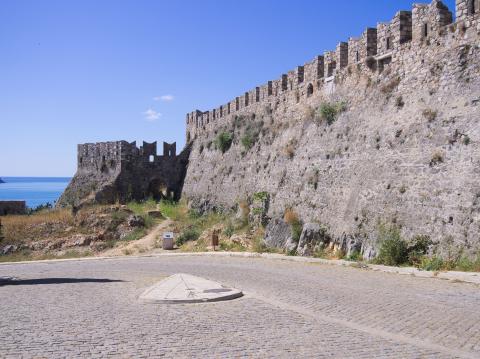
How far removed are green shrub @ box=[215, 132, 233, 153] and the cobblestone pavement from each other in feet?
60.1

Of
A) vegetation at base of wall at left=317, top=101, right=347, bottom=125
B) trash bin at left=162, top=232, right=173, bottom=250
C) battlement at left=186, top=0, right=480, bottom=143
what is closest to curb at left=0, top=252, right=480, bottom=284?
trash bin at left=162, top=232, right=173, bottom=250

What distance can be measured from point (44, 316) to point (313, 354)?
16.2 ft

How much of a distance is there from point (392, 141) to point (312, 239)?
4347 millimetres

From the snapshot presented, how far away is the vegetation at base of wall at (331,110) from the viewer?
19172mm

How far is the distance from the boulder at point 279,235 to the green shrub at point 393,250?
183 inches

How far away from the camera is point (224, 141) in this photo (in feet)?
102

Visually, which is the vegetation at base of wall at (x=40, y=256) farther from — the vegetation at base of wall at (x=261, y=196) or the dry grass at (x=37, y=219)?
the vegetation at base of wall at (x=261, y=196)

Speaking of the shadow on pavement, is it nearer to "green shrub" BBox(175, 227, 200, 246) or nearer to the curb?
the curb

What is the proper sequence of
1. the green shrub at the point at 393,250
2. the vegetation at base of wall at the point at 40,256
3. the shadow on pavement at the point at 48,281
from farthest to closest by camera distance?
the vegetation at base of wall at the point at 40,256
the shadow on pavement at the point at 48,281
the green shrub at the point at 393,250

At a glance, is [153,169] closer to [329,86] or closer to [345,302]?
[329,86]

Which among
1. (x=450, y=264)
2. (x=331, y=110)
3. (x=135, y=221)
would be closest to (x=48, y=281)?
(x=450, y=264)

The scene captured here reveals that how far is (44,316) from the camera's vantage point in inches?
344

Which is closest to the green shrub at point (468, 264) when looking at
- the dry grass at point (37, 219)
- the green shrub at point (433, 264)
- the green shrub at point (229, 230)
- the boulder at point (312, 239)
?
the green shrub at point (433, 264)

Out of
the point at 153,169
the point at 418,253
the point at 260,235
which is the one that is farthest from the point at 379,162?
the point at 153,169
